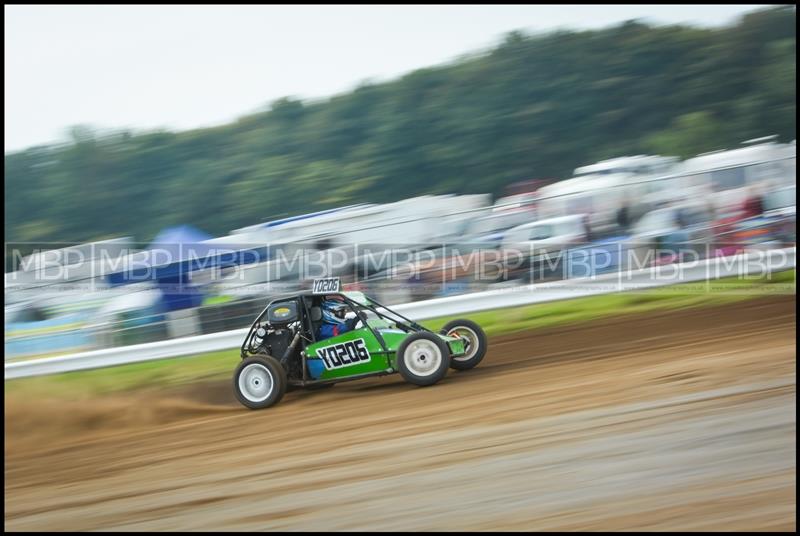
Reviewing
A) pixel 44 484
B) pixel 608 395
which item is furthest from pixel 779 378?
pixel 44 484

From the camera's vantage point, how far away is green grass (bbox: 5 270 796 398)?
28.9 feet

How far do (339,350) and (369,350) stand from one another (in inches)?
11.1

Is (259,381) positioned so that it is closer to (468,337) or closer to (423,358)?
(423,358)

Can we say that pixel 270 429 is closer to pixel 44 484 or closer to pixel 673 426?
pixel 44 484

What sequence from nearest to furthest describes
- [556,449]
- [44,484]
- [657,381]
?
1. [556,449]
2. [44,484]
3. [657,381]

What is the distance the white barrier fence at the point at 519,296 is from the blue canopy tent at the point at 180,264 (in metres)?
0.59

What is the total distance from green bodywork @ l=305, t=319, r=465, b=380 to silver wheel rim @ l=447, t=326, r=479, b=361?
198 millimetres

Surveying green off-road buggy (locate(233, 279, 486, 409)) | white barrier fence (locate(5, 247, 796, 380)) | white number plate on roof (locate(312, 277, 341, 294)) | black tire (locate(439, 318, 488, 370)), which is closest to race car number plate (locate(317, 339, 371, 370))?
green off-road buggy (locate(233, 279, 486, 409))

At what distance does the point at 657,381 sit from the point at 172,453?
148 inches

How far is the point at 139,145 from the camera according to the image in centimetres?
1436

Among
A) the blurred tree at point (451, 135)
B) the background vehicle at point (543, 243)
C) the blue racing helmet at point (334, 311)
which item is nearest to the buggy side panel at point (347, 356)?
the blue racing helmet at point (334, 311)

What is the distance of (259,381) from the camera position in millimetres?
6969

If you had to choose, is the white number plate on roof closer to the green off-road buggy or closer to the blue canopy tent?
the green off-road buggy

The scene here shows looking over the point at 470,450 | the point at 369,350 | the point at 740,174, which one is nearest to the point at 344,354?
the point at 369,350
